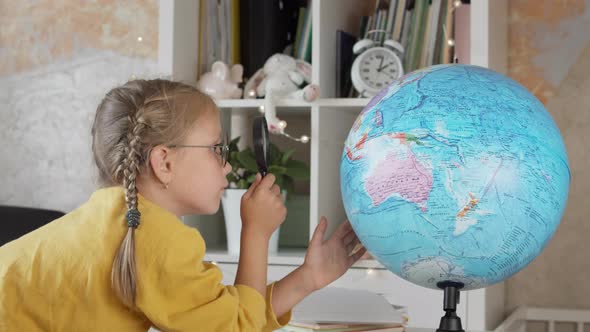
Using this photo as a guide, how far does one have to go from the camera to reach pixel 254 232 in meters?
1.31

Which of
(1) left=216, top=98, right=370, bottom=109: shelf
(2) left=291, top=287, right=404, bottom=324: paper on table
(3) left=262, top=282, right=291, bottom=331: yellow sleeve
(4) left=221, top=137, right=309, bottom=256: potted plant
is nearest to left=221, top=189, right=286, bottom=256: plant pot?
(4) left=221, top=137, right=309, bottom=256: potted plant

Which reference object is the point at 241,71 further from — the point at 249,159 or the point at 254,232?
the point at 254,232

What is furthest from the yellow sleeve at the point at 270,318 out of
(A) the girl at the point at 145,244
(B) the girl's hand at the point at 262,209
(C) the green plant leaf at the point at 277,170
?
(C) the green plant leaf at the point at 277,170

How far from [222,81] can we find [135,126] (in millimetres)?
1112

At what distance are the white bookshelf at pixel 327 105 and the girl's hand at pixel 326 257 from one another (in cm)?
71

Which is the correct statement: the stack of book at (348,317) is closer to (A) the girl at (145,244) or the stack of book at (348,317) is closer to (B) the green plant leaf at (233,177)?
(A) the girl at (145,244)

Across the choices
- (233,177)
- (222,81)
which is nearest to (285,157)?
(233,177)

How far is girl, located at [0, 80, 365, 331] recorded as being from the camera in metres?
1.12

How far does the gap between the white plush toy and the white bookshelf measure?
0.03 meters

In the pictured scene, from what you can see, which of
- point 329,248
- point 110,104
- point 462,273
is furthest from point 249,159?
point 462,273

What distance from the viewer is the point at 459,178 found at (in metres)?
1.09

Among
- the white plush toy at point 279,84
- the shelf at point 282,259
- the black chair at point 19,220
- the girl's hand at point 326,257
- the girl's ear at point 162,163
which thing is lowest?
the shelf at point 282,259

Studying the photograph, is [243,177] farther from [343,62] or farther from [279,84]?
[343,62]

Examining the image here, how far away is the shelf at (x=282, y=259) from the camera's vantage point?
6.95 ft
